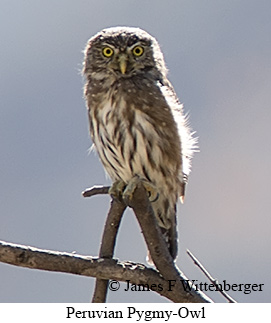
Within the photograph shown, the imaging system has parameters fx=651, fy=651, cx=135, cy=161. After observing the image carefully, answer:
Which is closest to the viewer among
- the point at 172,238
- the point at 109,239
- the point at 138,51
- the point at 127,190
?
the point at 109,239

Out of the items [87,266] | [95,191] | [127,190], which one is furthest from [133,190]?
[87,266]

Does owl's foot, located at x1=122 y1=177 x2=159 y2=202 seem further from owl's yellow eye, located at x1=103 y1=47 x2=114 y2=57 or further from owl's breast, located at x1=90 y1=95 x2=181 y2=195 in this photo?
owl's yellow eye, located at x1=103 y1=47 x2=114 y2=57

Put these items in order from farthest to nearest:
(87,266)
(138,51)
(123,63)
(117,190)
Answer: (138,51) → (123,63) → (117,190) → (87,266)

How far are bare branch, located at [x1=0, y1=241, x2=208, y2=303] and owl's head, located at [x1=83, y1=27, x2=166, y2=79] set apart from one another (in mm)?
1590

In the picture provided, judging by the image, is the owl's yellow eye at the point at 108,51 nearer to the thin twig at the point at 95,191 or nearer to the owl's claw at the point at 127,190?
the owl's claw at the point at 127,190

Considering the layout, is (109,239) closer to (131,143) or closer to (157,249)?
(157,249)

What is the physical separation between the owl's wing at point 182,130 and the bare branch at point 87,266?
142 cm

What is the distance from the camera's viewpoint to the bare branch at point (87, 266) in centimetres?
248

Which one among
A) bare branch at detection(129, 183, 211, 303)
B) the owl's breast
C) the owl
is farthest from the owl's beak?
bare branch at detection(129, 183, 211, 303)

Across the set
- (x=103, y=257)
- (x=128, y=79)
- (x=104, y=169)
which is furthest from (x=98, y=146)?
(x=103, y=257)

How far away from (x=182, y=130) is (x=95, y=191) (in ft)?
3.42

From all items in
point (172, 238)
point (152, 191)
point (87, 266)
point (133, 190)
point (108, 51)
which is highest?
point (108, 51)

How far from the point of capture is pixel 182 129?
3.98 metres

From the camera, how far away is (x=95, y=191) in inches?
122
